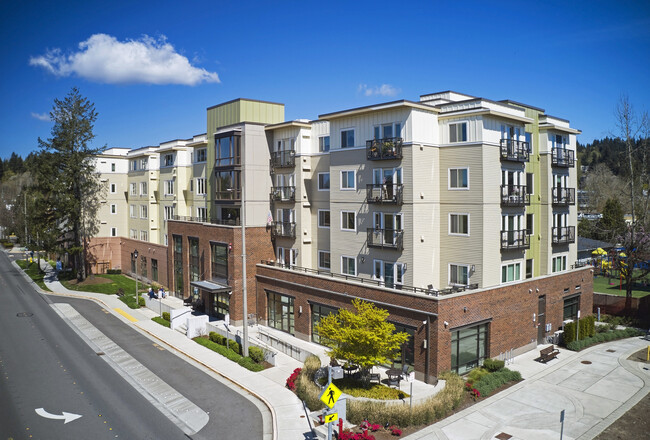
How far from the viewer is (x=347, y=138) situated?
31641 mm

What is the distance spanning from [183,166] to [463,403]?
39454mm

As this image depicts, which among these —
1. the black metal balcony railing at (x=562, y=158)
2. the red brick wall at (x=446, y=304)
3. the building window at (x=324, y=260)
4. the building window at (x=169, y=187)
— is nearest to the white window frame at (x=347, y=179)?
→ the building window at (x=324, y=260)

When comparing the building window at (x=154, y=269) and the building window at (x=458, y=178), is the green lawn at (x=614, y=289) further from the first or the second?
the building window at (x=154, y=269)

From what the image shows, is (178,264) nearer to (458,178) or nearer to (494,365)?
(458,178)

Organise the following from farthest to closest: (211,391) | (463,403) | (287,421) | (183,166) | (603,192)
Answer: (603,192), (183,166), (211,391), (463,403), (287,421)

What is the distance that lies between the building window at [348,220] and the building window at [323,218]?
3092 mm

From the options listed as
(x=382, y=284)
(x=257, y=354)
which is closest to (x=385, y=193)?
(x=382, y=284)

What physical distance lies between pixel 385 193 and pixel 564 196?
15.3 m

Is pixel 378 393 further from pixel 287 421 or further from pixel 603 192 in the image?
pixel 603 192

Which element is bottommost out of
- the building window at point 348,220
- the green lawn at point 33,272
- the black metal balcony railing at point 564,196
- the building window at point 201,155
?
the green lawn at point 33,272

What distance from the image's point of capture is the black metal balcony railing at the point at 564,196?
33.4 meters

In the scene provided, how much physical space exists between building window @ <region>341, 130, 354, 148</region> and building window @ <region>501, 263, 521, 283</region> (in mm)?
13083

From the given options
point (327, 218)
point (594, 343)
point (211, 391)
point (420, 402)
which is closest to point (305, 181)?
point (327, 218)

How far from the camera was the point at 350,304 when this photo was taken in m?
28.1
